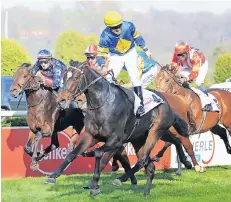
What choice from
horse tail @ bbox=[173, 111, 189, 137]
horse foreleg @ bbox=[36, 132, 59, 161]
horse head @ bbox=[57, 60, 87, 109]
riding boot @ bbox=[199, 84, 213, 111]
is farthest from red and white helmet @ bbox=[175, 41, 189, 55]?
horse head @ bbox=[57, 60, 87, 109]

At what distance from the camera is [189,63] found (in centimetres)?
1030

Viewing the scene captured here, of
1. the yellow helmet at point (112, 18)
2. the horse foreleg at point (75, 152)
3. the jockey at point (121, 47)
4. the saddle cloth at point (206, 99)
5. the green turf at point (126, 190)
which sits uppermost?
the yellow helmet at point (112, 18)

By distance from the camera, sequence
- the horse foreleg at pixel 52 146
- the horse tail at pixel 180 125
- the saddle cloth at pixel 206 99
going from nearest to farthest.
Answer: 1. the horse tail at pixel 180 125
2. the horse foreleg at pixel 52 146
3. the saddle cloth at pixel 206 99

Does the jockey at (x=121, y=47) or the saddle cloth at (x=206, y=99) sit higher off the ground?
the jockey at (x=121, y=47)

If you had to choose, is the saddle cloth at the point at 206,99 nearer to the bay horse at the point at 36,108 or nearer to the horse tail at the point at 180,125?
the horse tail at the point at 180,125

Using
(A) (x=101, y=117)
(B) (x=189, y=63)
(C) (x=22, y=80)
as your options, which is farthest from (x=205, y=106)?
(A) (x=101, y=117)

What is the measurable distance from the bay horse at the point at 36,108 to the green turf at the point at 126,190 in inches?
18.3

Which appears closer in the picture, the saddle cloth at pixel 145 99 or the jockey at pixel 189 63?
the saddle cloth at pixel 145 99

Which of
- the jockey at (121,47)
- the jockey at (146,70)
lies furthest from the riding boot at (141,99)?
the jockey at (146,70)

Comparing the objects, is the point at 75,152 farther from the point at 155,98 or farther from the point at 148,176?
the point at 155,98

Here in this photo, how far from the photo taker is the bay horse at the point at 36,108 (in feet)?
30.0

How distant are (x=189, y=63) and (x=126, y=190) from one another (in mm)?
2680

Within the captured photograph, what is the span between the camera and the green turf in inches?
307

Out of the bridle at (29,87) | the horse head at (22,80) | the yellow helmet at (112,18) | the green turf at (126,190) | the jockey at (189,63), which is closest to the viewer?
the green turf at (126,190)
